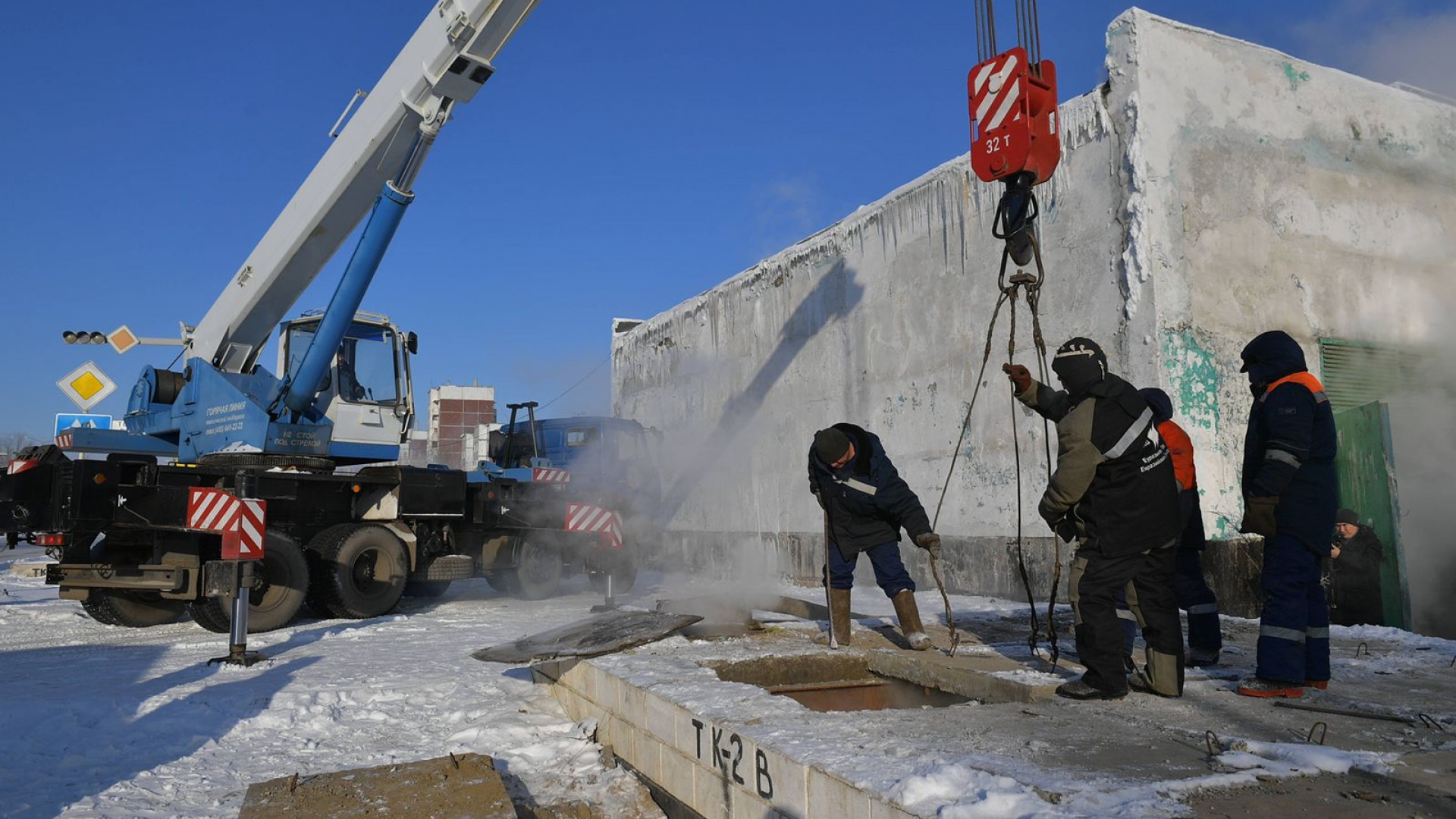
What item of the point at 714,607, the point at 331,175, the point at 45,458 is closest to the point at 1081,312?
the point at 714,607

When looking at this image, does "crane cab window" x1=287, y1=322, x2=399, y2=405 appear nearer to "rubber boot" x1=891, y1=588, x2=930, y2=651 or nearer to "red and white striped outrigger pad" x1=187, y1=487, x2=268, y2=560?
"red and white striped outrigger pad" x1=187, y1=487, x2=268, y2=560

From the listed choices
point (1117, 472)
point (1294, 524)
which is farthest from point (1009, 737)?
point (1294, 524)

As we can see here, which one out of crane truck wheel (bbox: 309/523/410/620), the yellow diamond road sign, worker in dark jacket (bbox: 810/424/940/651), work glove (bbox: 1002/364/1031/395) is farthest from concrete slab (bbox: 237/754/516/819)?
the yellow diamond road sign

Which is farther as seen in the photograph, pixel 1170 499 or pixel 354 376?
pixel 354 376

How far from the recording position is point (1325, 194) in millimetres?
9805

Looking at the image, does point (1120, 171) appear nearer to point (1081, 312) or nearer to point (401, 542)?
point (1081, 312)

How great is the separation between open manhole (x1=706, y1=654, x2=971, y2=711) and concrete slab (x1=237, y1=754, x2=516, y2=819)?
4.82 feet

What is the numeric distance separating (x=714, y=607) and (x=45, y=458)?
19.2 feet

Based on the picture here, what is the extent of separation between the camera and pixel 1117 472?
13.5 ft

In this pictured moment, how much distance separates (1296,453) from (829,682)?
105 inches

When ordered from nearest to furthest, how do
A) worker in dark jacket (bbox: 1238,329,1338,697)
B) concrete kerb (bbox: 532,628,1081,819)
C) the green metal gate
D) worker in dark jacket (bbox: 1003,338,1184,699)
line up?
concrete kerb (bbox: 532,628,1081,819), worker in dark jacket (bbox: 1003,338,1184,699), worker in dark jacket (bbox: 1238,329,1338,697), the green metal gate

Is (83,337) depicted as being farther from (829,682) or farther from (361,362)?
(829,682)

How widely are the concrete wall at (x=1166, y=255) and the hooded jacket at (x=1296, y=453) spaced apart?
4293mm

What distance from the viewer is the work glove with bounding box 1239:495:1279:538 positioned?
14.0 feet
